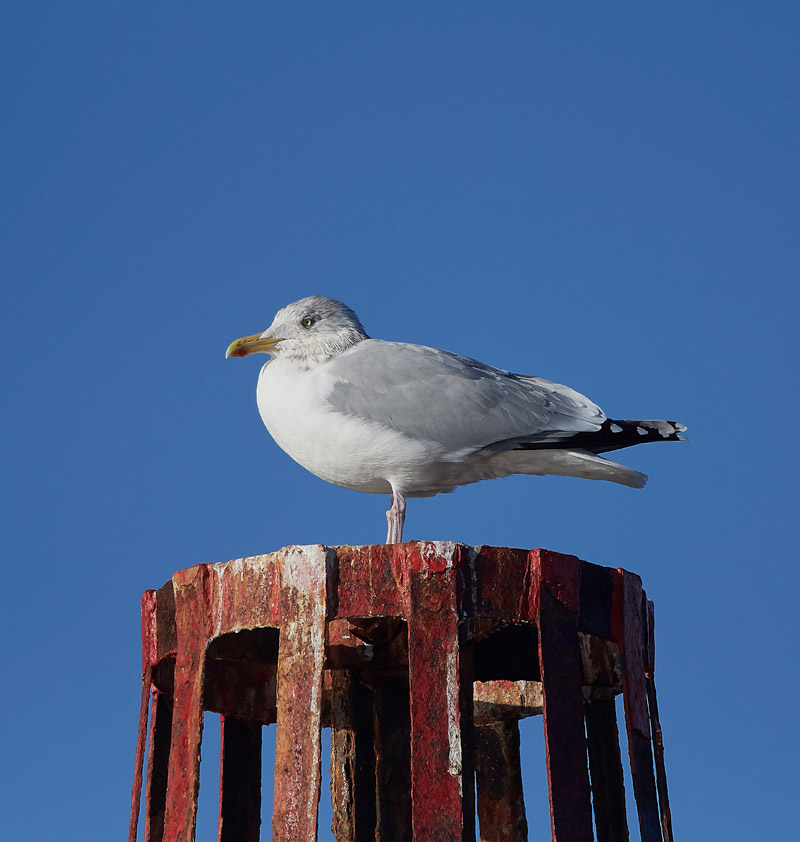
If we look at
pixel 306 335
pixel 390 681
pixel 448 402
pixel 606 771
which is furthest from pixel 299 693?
pixel 306 335

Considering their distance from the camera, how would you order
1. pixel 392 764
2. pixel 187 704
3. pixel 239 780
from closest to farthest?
pixel 187 704 < pixel 239 780 < pixel 392 764

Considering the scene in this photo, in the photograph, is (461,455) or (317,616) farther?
(461,455)

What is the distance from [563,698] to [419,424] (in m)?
2.38

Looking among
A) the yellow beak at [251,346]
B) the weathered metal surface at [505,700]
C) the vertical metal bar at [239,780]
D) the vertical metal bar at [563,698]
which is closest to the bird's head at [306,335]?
the yellow beak at [251,346]

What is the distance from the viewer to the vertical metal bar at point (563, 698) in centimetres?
625

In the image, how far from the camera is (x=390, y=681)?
8.63m

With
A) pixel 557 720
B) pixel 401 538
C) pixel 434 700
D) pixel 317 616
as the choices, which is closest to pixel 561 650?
pixel 557 720

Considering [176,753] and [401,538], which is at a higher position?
[401,538]

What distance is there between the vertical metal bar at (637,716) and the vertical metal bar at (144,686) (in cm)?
308

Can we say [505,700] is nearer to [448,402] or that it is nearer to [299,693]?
[448,402]

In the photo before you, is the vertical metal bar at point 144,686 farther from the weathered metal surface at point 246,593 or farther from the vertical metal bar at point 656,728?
the vertical metal bar at point 656,728

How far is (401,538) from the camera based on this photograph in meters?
8.15

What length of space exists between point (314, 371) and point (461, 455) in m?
1.29

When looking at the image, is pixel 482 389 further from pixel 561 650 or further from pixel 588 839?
pixel 588 839
